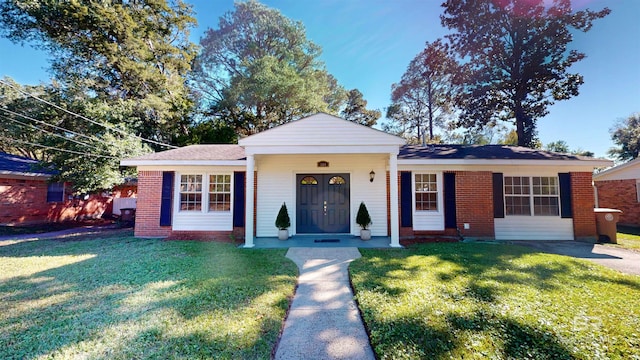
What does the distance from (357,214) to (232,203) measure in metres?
4.47

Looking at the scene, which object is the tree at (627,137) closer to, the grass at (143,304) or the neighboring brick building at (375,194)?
the neighboring brick building at (375,194)

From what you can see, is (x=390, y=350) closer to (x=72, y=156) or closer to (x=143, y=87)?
(x=72, y=156)

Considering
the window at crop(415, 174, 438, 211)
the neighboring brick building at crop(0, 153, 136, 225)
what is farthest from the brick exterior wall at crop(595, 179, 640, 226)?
the neighboring brick building at crop(0, 153, 136, 225)

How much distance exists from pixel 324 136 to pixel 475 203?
18.9 ft

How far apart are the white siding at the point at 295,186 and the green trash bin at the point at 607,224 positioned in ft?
23.8

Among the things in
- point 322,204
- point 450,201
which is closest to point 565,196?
point 450,201

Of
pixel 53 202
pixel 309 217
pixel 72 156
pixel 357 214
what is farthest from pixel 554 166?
pixel 53 202

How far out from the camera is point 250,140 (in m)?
7.91

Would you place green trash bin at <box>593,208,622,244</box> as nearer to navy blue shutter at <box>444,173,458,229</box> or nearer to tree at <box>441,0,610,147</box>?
navy blue shutter at <box>444,173,458,229</box>

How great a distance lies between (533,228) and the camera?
8930 millimetres

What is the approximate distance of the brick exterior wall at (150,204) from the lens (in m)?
9.05

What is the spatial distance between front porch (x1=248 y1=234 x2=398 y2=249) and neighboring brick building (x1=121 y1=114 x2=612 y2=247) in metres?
0.39

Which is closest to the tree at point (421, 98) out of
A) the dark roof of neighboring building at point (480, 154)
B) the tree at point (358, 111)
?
the tree at point (358, 111)

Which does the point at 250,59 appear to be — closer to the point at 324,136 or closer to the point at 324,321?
the point at 324,136
